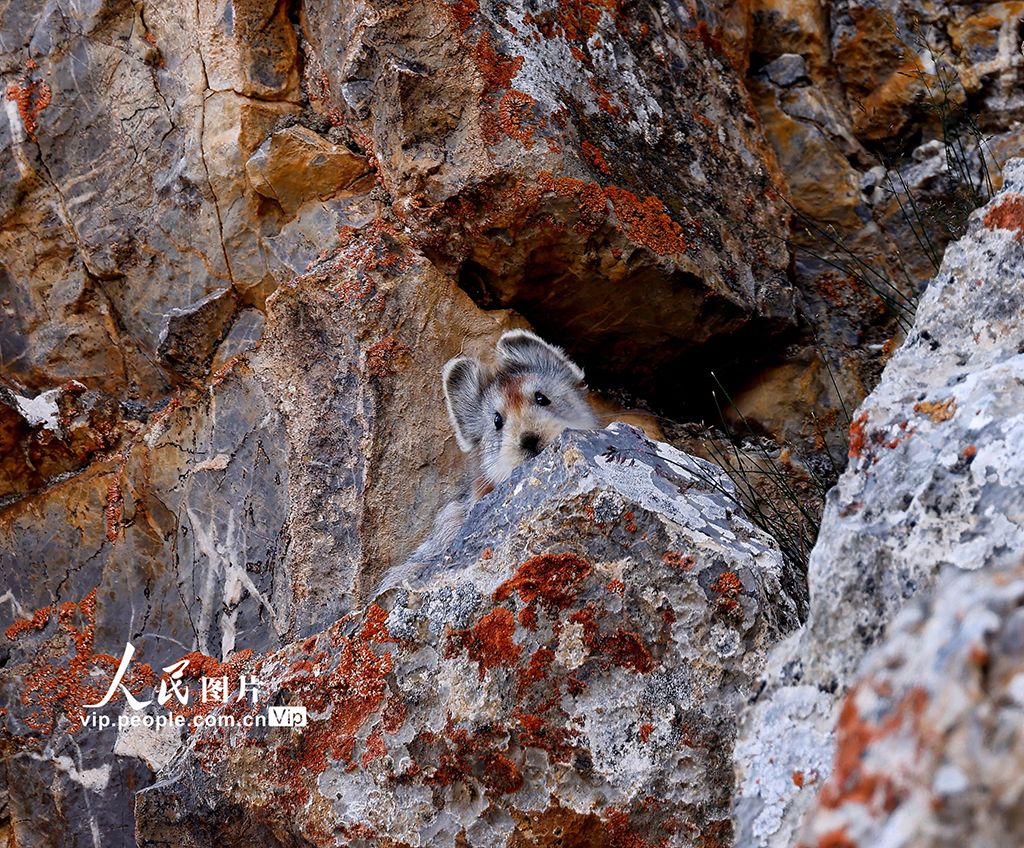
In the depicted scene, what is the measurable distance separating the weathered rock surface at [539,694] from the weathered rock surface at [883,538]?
0.77 metres

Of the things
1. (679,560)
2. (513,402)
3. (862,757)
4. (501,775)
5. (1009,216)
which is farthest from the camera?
(513,402)

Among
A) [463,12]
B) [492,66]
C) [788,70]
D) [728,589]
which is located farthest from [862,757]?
[788,70]

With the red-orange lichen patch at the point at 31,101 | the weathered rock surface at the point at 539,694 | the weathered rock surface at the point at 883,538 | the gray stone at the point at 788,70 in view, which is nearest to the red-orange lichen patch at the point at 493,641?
the weathered rock surface at the point at 539,694

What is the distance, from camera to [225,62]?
6.00 meters

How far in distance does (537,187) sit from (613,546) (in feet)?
7.18

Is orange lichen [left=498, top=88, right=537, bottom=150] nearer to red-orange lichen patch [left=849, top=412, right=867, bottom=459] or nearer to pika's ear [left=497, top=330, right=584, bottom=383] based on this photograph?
pika's ear [left=497, top=330, right=584, bottom=383]

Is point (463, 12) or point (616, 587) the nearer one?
point (616, 587)

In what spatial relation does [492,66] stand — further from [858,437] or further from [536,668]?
[858,437]

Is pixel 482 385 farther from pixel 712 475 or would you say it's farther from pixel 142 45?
pixel 142 45

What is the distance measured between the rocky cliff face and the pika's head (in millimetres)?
148

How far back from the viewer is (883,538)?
92.7 inches

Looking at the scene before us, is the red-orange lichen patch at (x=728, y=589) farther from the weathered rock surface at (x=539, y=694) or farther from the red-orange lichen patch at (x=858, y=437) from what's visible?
the red-orange lichen patch at (x=858, y=437)

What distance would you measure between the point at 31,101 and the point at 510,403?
3.53 meters

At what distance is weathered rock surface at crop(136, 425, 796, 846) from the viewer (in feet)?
10.6
